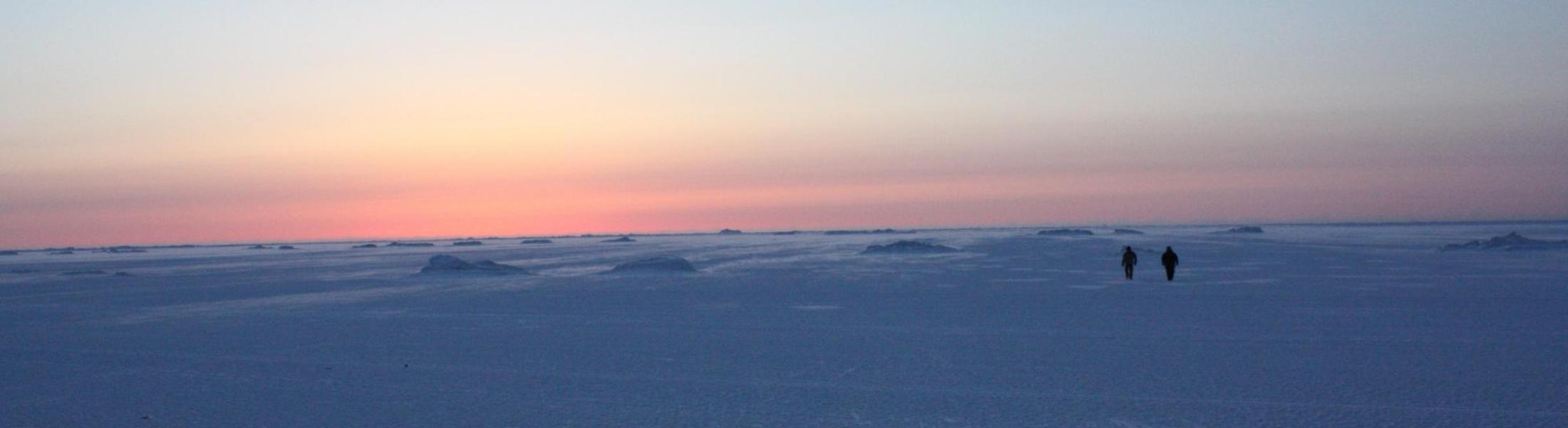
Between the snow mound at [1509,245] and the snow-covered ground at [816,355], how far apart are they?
19163 mm

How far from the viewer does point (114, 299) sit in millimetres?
22891

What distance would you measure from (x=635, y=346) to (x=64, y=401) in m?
5.60

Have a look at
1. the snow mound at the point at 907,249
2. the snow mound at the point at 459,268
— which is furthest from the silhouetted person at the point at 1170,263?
the snow mound at the point at 907,249

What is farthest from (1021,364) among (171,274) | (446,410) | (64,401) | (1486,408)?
(171,274)

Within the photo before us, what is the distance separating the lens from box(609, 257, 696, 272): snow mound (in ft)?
102

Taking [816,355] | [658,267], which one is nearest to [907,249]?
[658,267]

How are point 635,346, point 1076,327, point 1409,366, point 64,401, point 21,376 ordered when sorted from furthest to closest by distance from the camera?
point 1076,327 → point 635,346 → point 21,376 → point 1409,366 → point 64,401

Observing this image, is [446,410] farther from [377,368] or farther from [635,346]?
[635,346]

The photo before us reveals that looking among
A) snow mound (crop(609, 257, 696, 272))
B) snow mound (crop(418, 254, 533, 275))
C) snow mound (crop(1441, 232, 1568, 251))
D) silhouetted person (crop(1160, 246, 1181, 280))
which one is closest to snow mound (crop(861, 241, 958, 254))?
snow mound (crop(609, 257, 696, 272))

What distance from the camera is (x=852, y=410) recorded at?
8.32 metres

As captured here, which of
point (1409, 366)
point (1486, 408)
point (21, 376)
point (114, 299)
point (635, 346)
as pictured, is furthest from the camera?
point (114, 299)

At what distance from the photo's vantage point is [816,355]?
11.6 m

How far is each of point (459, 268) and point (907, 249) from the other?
21.9m

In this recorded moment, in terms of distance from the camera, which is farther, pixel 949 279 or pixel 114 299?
pixel 949 279
